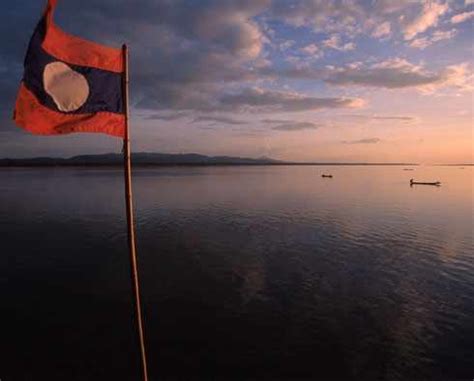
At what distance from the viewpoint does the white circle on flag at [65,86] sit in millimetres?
7418

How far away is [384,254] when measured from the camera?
2959 centimetres

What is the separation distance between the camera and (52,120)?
24.2ft

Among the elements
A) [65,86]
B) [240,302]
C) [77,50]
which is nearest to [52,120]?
[65,86]

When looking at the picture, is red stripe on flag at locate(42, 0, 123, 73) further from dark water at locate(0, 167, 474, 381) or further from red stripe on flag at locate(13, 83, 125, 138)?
dark water at locate(0, 167, 474, 381)

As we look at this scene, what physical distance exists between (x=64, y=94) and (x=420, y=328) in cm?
1742

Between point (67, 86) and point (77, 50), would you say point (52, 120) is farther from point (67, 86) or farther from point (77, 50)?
point (77, 50)

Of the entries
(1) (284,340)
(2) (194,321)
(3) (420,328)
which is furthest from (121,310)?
(3) (420,328)

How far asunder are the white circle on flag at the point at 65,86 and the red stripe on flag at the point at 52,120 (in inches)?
9.3

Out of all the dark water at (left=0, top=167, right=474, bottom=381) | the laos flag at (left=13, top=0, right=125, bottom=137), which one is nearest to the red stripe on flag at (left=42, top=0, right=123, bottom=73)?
the laos flag at (left=13, top=0, right=125, bottom=137)

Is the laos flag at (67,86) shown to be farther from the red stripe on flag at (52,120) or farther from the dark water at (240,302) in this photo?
the dark water at (240,302)

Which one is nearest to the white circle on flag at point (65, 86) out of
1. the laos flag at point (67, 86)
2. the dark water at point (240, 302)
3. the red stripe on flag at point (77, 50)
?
the laos flag at point (67, 86)

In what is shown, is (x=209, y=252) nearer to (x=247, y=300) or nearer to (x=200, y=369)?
(x=247, y=300)

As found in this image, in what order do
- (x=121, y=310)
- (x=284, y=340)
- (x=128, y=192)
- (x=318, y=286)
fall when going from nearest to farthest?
(x=128, y=192) → (x=284, y=340) → (x=121, y=310) → (x=318, y=286)

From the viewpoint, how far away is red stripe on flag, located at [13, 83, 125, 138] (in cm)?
720
